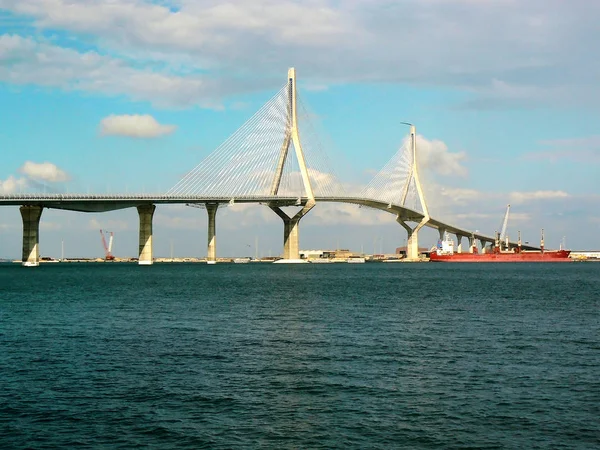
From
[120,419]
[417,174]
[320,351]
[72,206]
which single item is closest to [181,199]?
[72,206]

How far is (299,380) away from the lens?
2189 centimetres

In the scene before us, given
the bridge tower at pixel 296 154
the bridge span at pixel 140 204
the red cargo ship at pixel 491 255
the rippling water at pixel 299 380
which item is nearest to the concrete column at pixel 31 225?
the bridge span at pixel 140 204

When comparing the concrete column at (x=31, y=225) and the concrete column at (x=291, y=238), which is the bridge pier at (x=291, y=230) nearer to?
the concrete column at (x=291, y=238)

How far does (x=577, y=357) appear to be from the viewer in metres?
25.8

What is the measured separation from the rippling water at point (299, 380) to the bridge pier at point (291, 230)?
280 ft

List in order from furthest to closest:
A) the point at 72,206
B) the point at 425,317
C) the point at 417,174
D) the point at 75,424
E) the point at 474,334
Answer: the point at 417,174
the point at 72,206
the point at 425,317
the point at 474,334
the point at 75,424

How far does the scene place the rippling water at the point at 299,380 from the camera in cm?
1638

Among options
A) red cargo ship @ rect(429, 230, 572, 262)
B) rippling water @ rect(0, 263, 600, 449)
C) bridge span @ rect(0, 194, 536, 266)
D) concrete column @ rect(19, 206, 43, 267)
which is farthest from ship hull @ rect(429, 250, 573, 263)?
rippling water @ rect(0, 263, 600, 449)

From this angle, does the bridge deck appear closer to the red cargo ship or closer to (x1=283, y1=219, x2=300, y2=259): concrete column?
(x1=283, y1=219, x2=300, y2=259): concrete column

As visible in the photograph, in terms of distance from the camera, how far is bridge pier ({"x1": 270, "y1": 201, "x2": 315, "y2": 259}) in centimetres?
12655

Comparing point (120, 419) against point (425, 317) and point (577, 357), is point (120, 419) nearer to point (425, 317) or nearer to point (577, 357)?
point (577, 357)

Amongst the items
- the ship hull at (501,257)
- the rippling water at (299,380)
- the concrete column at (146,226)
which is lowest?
the rippling water at (299,380)

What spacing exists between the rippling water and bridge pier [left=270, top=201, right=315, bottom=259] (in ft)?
280

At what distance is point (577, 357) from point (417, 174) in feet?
438
